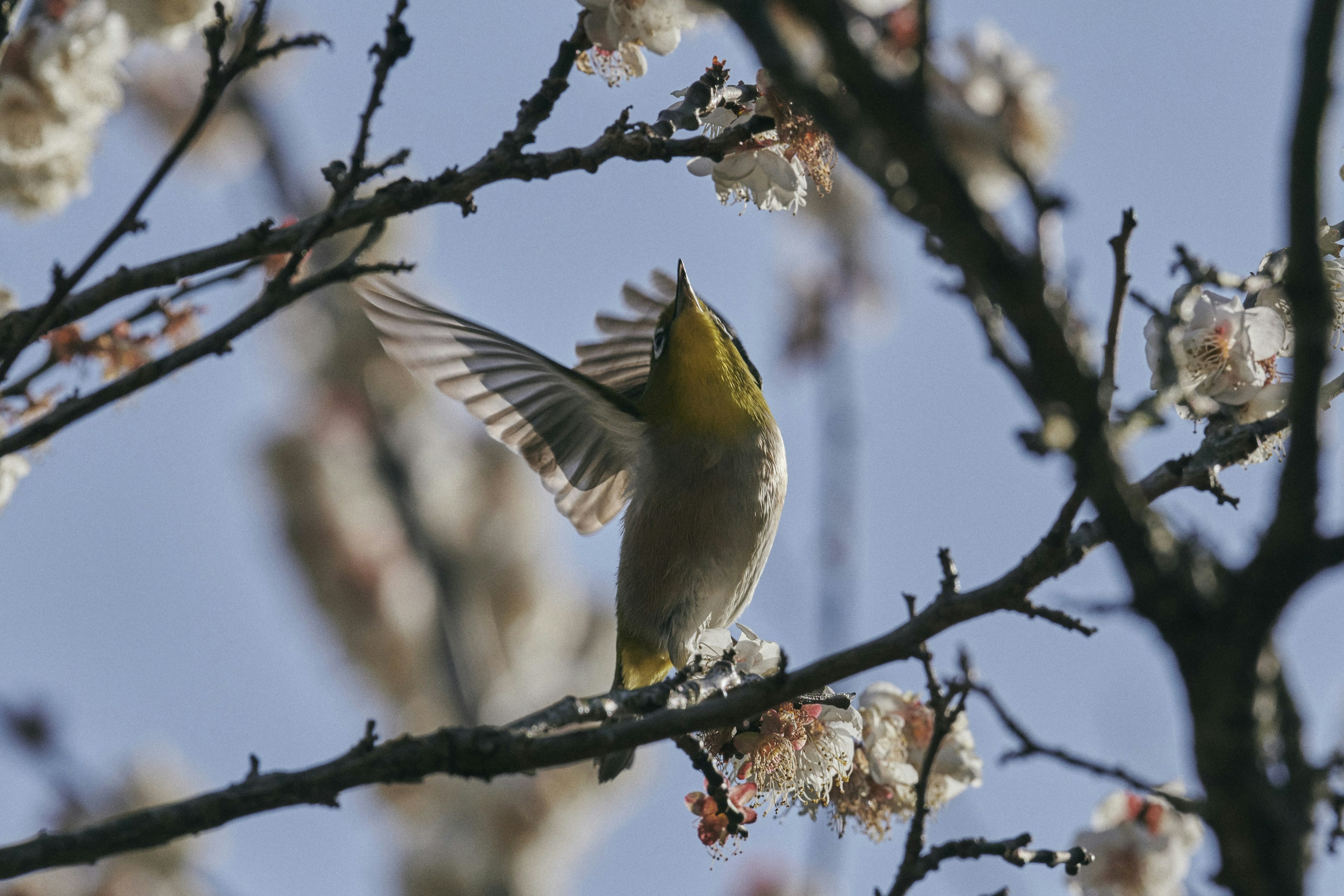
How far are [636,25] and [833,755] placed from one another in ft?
6.17

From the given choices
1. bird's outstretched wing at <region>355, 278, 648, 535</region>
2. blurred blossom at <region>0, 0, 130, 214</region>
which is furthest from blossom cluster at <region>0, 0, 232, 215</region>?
bird's outstretched wing at <region>355, 278, 648, 535</region>

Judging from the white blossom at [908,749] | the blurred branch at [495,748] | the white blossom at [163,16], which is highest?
the white blossom at [163,16]

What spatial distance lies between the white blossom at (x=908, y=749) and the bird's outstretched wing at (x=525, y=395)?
1595 millimetres

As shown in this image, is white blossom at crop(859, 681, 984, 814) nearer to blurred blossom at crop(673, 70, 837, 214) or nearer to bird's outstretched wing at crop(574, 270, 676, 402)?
blurred blossom at crop(673, 70, 837, 214)

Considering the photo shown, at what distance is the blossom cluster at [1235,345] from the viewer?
2.86 meters

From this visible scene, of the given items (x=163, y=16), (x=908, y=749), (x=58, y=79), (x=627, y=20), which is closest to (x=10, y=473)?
(x=58, y=79)

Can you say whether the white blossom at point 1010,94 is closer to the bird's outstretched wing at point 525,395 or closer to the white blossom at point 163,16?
the bird's outstretched wing at point 525,395

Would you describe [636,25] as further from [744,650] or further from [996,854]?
[996,854]

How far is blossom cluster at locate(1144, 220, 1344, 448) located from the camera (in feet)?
9.38

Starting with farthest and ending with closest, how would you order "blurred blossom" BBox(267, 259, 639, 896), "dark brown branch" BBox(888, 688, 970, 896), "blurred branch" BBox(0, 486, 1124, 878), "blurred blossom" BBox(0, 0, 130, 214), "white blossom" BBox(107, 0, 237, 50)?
"blurred blossom" BBox(267, 259, 639, 896) < "white blossom" BBox(107, 0, 237, 50) < "blurred blossom" BBox(0, 0, 130, 214) < "dark brown branch" BBox(888, 688, 970, 896) < "blurred branch" BBox(0, 486, 1124, 878)

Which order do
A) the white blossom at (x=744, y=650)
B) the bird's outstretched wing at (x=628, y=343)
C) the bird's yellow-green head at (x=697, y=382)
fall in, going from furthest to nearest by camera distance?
the bird's outstretched wing at (x=628, y=343)
the bird's yellow-green head at (x=697, y=382)
the white blossom at (x=744, y=650)

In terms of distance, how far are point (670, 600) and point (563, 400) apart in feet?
2.80

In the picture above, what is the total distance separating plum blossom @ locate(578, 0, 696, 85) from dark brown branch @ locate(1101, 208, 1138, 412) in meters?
1.38

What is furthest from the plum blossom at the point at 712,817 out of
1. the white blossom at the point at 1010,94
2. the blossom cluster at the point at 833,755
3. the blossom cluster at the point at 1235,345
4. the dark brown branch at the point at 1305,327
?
the white blossom at the point at 1010,94
